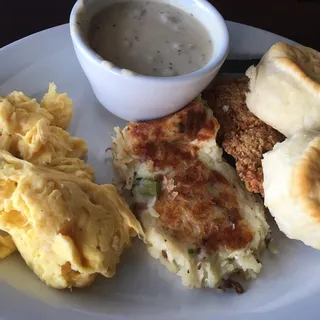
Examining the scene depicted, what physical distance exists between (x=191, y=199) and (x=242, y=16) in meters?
1.69

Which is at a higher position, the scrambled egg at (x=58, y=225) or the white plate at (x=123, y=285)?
the scrambled egg at (x=58, y=225)

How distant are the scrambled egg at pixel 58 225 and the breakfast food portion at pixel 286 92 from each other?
80 cm

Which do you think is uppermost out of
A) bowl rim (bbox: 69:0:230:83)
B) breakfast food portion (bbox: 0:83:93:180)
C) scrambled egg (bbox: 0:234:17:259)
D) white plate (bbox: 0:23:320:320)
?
bowl rim (bbox: 69:0:230:83)

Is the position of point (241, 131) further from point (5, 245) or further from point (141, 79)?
point (5, 245)

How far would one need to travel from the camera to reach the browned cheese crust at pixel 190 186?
217 centimetres

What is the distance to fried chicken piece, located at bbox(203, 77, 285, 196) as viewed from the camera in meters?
2.29

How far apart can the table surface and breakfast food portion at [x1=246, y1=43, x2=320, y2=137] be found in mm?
968

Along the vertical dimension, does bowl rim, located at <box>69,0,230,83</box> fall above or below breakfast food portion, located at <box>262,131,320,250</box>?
above

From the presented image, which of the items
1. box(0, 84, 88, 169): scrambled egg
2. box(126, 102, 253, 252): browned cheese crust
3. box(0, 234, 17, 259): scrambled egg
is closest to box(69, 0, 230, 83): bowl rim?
box(126, 102, 253, 252): browned cheese crust

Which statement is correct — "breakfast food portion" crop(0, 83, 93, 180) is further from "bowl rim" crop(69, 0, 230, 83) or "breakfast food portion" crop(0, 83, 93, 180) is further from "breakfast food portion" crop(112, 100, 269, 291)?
"bowl rim" crop(69, 0, 230, 83)

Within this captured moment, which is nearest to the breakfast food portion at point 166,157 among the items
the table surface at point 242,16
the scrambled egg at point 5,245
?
the scrambled egg at point 5,245

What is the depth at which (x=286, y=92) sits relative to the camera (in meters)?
2.29

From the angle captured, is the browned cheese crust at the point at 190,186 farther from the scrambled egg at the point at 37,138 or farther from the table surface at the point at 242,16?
the table surface at the point at 242,16

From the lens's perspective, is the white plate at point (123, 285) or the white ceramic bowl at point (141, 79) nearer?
the white plate at point (123, 285)
